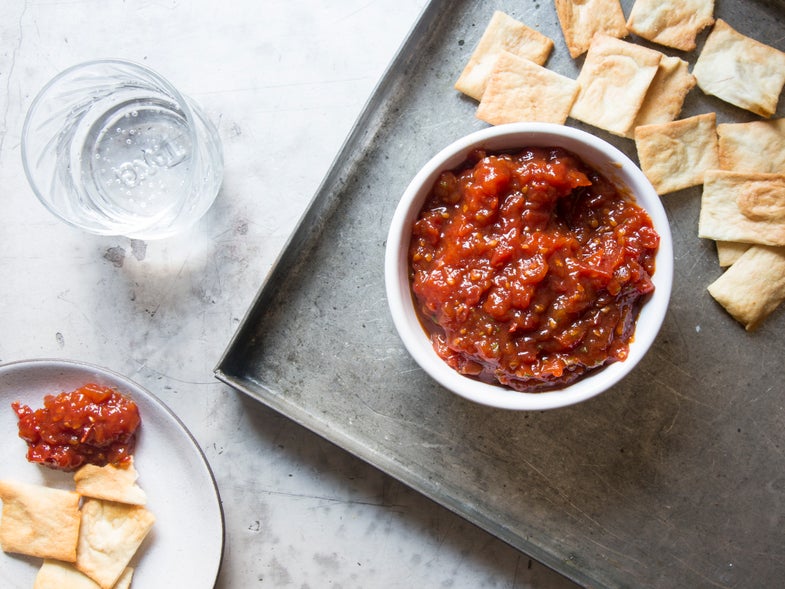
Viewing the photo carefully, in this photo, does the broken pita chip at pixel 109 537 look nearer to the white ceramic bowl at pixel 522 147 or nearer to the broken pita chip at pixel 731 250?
the white ceramic bowl at pixel 522 147

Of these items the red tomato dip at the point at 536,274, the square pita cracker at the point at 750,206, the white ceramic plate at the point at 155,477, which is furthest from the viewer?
the white ceramic plate at the point at 155,477

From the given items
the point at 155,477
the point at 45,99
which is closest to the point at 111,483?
the point at 155,477

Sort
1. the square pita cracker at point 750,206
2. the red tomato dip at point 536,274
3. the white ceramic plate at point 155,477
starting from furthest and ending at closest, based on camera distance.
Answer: the white ceramic plate at point 155,477
the square pita cracker at point 750,206
the red tomato dip at point 536,274

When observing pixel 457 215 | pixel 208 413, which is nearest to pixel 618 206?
pixel 457 215

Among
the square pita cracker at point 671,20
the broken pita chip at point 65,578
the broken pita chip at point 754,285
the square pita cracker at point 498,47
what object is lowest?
the broken pita chip at point 65,578

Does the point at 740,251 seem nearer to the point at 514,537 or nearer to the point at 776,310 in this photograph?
the point at 776,310

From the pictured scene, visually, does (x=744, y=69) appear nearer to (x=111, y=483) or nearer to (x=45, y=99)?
(x=45, y=99)

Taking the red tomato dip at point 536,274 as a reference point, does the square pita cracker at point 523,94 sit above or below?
above

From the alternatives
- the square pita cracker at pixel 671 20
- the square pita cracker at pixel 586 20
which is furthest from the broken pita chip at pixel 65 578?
the square pita cracker at pixel 671 20
